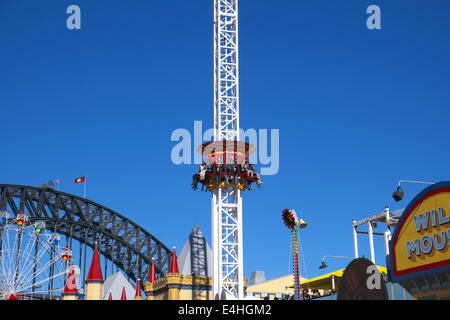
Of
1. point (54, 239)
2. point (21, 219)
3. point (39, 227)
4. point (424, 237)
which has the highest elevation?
point (21, 219)

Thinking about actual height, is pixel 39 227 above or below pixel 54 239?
above

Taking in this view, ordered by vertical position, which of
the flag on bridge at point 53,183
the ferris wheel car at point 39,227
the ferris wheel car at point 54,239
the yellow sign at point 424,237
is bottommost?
the yellow sign at point 424,237

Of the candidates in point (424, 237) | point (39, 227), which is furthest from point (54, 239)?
point (424, 237)

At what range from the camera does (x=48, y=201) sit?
9925 centimetres

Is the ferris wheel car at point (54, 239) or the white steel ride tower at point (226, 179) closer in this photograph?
the white steel ride tower at point (226, 179)

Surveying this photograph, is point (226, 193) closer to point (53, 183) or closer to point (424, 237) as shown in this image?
point (424, 237)

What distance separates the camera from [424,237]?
2948cm

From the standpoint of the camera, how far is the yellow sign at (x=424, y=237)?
91.9 ft

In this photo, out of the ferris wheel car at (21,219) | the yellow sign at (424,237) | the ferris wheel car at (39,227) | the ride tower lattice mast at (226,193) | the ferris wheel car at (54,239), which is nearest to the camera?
the yellow sign at (424,237)

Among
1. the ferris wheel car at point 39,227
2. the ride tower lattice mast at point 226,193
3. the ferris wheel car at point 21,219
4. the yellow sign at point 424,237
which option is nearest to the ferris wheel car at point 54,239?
the ferris wheel car at point 39,227

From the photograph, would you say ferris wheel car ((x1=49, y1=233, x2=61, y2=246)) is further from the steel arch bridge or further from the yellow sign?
the yellow sign

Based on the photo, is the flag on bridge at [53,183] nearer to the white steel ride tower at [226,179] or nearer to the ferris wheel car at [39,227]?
the ferris wheel car at [39,227]
